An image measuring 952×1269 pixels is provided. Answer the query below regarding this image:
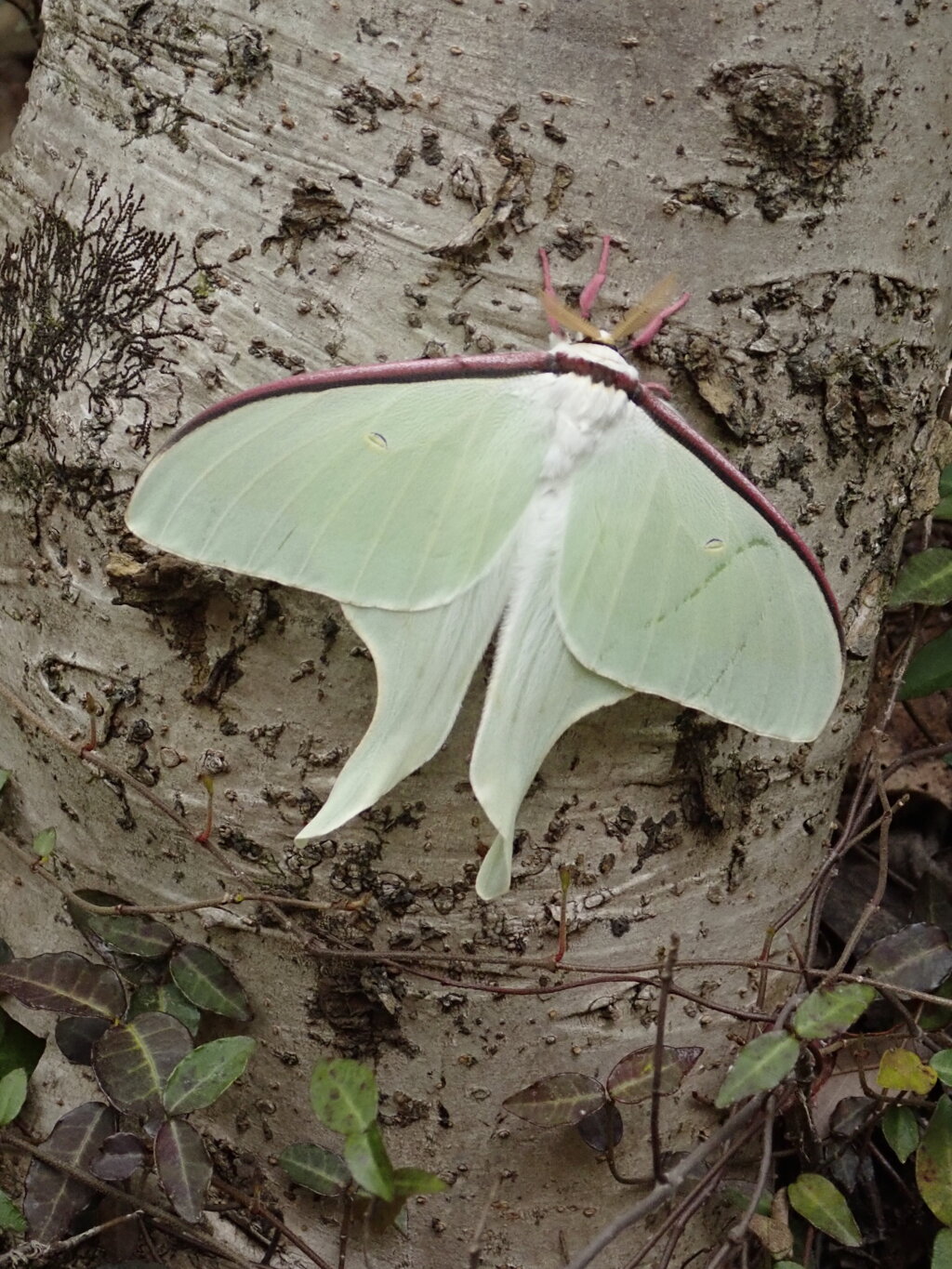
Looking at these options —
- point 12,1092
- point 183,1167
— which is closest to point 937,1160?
point 183,1167

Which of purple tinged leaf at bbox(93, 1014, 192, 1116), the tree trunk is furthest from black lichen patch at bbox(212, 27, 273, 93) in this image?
purple tinged leaf at bbox(93, 1014, 192, 1116)

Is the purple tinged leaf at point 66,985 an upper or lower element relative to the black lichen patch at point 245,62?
lower

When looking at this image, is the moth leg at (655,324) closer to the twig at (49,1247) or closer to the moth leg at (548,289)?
the moth leg at (548,289)

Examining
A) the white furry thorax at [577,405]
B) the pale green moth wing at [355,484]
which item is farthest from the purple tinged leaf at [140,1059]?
the white furry thorax at [577,405]

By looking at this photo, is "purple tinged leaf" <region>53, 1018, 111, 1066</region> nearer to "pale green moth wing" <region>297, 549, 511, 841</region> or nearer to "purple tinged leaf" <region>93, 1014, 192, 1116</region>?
"purple tinged leaf" <region>93, 1014, 192, 1116</region>

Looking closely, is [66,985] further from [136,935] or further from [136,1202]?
[136,1202]

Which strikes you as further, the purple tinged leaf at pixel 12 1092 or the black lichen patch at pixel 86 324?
the purple tinged leaf at pixel 12 1092
